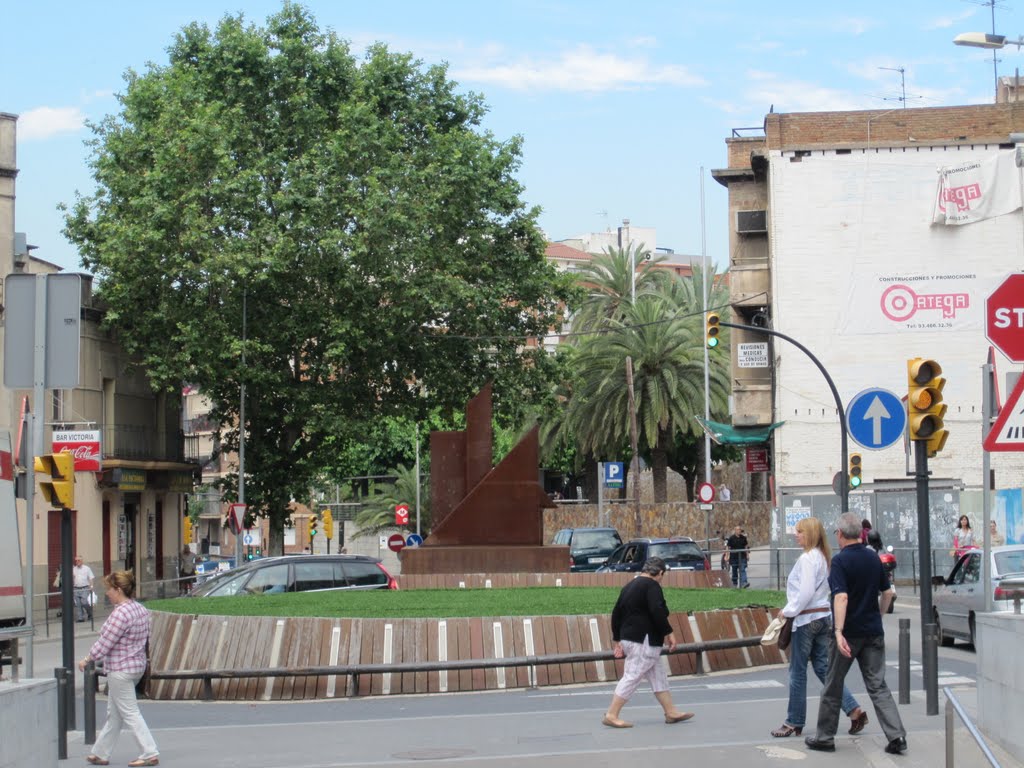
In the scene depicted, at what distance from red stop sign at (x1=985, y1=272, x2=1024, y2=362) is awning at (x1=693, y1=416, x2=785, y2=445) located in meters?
38.1

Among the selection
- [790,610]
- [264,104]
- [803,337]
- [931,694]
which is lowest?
[931,694]

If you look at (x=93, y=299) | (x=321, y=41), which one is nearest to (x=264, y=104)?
(x=321, y=41)

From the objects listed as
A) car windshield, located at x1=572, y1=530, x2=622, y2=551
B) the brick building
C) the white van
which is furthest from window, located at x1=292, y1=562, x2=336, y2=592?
the brick building

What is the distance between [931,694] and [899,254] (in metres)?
36.4

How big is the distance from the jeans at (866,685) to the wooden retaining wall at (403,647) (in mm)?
6973

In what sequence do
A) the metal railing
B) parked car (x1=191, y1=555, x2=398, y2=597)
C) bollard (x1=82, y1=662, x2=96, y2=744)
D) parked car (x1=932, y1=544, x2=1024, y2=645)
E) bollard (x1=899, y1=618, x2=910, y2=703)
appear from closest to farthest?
the metal railing → bollard (x1=899, y1=618, x2=910, y2=703) → bollard (x1=82, y1=662, x2=96, y2=744) → parked car (x1=932, y1=544, x2=1024, y2=645) → parked car (x1=191, y1=555, x2=398, y2=597)

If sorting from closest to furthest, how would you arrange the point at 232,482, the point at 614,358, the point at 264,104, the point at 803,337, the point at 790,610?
1. the point at 790,610
2. the point at 264,104
3. the point at 232,482
4. the point at 803,337
5. the point at 614,358

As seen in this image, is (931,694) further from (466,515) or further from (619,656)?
(466,515)

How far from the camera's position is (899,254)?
47.1m

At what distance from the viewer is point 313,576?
25000 mm

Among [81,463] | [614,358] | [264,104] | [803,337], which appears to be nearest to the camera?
[81,463]

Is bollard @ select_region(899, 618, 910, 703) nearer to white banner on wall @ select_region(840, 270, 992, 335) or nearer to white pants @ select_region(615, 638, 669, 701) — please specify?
white pants @ select_region(615, 638, 669, 701)

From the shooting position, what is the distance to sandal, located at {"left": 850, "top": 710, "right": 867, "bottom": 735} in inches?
448

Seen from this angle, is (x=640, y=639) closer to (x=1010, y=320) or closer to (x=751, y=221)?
(x=1010, y=320)
